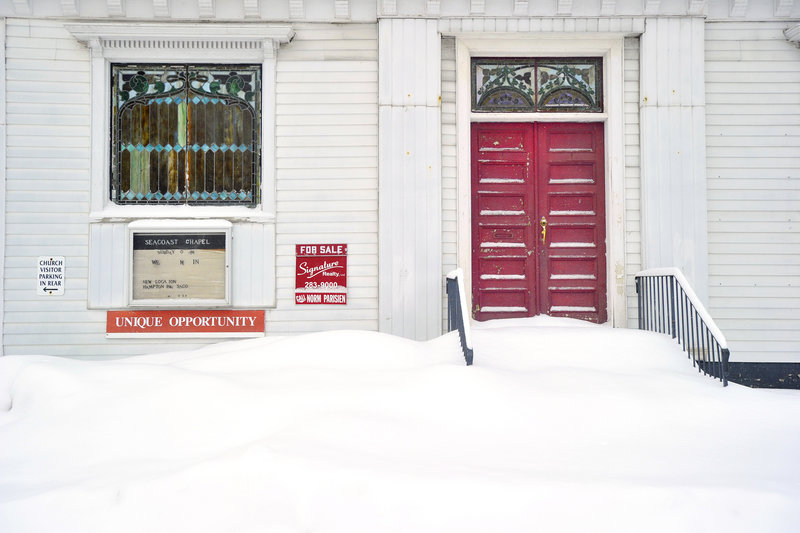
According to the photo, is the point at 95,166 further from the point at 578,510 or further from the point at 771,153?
the point at 771,153

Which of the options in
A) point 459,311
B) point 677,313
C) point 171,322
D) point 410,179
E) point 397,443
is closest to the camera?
point 397,443

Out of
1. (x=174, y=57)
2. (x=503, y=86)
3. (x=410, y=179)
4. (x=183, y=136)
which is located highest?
(x=174, y=57)

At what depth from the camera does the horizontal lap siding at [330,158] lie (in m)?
6.12

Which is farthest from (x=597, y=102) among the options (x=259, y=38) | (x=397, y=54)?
(x=259, y=38)

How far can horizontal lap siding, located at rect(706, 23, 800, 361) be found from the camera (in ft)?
20.0

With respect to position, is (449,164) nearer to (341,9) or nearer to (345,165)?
(345,165)

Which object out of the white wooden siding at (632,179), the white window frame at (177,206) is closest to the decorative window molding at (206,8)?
the white window frame at (177,206)

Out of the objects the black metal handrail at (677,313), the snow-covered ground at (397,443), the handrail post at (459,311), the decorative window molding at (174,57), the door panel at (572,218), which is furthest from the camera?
the door panel at (572,218)

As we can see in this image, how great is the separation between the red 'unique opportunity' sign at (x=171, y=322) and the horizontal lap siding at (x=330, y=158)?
738 millimetres

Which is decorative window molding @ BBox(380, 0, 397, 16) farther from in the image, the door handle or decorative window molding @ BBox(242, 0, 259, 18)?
the door handle

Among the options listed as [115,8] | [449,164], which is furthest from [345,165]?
[115,8]

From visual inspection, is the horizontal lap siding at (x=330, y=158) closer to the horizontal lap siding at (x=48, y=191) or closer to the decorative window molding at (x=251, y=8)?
the decorative window molding at (x=251, y=8)

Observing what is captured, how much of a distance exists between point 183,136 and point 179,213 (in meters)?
0.97

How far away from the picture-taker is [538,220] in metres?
6.38
